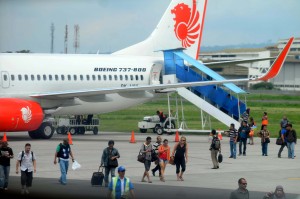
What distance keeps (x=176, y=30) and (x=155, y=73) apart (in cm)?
404

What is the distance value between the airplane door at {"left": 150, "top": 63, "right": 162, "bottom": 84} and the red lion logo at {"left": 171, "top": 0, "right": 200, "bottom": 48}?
11.9 ft

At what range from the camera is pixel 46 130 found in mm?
40250

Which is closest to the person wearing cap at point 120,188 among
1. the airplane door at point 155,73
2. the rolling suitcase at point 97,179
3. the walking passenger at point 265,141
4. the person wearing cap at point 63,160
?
the rolling suitcase at point 97,179

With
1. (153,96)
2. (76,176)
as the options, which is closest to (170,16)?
(153,96)

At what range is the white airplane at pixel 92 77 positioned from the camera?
37.8 m

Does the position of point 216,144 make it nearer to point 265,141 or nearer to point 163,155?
point 163,155

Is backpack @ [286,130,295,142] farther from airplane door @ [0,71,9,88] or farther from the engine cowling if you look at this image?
airplane door @ [0,71,9,88]

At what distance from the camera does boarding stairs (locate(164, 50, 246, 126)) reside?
4362cm

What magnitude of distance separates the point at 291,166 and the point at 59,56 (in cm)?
1615

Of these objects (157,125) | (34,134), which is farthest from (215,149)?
(157,125)

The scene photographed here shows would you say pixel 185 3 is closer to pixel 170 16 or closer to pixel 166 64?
pixel 170 16

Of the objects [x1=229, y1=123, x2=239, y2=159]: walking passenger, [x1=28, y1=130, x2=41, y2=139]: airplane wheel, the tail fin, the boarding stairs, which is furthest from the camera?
the tail fin

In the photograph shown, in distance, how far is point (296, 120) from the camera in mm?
60906

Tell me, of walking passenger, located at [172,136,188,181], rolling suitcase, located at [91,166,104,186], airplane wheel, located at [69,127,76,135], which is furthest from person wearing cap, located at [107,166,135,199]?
airplane wheel, located at [69,127,76,135]
